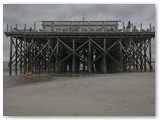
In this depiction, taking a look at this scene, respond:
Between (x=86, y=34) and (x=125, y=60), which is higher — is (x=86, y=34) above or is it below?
above

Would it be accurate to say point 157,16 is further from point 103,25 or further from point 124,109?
point 103,25

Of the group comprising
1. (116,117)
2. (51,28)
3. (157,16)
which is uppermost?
(51,28)

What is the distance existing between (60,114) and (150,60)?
20.0 m

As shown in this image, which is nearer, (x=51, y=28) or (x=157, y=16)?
(x=157, y=16)

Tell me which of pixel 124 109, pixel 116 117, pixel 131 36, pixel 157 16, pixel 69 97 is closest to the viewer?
pixel 116 117

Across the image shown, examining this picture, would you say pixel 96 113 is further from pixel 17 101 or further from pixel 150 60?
pixel 150 60

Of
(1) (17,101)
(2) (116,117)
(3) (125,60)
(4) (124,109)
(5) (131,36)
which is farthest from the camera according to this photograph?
(3) (125,60)

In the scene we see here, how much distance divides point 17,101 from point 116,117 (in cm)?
313

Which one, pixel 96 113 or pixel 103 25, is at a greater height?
pixel 103 25

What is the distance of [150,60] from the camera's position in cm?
2411

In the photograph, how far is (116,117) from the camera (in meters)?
5.46

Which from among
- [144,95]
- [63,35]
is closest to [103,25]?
[63,35]

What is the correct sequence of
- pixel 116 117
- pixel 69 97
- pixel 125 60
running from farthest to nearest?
pixel 125 60 → pixel 69 97 → pixel 116 117

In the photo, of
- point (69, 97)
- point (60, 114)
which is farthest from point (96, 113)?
point (69, 97)
